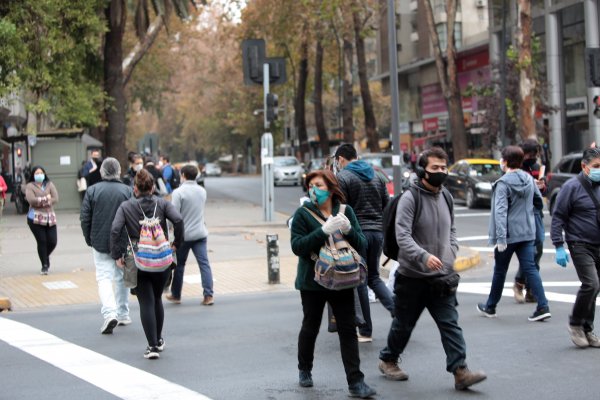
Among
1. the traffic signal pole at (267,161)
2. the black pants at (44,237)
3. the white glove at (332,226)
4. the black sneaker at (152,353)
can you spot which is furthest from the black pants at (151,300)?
the traffic signal pole at (267,161)

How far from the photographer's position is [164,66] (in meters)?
49.0

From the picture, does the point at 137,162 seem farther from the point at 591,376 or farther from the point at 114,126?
the point at 114,126

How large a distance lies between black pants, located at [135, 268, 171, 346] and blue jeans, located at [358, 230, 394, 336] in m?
1.85

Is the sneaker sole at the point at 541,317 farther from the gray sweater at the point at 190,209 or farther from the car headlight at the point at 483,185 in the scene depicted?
the car headlight at the point at 483,185

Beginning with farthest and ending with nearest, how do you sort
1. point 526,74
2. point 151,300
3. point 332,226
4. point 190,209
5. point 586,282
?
point 526,74 < point 190,209 < point 151,300 < point 586,282 < point 332,226

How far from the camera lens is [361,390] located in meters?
6.66

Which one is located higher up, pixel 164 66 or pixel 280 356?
pixel 164 66

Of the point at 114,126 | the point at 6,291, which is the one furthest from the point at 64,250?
Result: the point at 114,126

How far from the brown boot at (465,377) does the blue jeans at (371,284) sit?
81.1 inches

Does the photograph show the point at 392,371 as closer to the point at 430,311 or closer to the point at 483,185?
the point at 430,311

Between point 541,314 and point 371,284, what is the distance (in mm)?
1830

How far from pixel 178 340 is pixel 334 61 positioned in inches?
2116

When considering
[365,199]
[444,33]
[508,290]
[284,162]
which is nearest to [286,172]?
[284,162]

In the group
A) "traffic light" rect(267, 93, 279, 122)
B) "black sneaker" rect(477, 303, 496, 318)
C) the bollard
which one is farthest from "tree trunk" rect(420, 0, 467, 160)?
"black sneaker" rect(477, 303, 496, 318)
